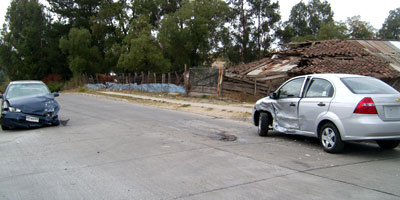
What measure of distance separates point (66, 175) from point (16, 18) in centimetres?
6369

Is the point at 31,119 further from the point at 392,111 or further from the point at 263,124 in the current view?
the point at 392,111

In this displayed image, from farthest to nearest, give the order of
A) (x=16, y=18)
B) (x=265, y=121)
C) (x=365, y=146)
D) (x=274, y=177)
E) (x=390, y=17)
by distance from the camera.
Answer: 1. (x=390, y=17)
2. (x=16, y=18)
3. (x=265, y=121)
4. (x=365, y=146)
5. (x=274, y=177)

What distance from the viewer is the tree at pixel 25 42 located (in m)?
57.7

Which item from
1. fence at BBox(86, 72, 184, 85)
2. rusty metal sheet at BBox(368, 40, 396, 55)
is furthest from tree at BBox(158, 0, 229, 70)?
rusty metal sheet at BBox(368, 40, 396, 55)

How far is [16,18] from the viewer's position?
59.8 metres

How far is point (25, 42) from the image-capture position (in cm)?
5706

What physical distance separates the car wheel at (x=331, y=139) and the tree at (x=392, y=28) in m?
74.2

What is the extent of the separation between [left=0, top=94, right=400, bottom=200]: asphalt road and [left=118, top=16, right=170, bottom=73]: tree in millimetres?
29199

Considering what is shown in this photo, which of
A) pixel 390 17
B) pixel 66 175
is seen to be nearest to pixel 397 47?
pixel 66 175

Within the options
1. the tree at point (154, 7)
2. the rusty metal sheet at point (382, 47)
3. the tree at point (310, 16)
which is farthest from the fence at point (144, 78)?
the tree at point (310, 16)

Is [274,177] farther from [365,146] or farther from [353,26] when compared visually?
[353,26]

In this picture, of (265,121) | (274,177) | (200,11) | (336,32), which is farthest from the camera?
(336,32)

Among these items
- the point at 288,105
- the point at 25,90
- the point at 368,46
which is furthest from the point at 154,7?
the point at 288,105

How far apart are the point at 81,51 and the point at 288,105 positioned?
160 ft
